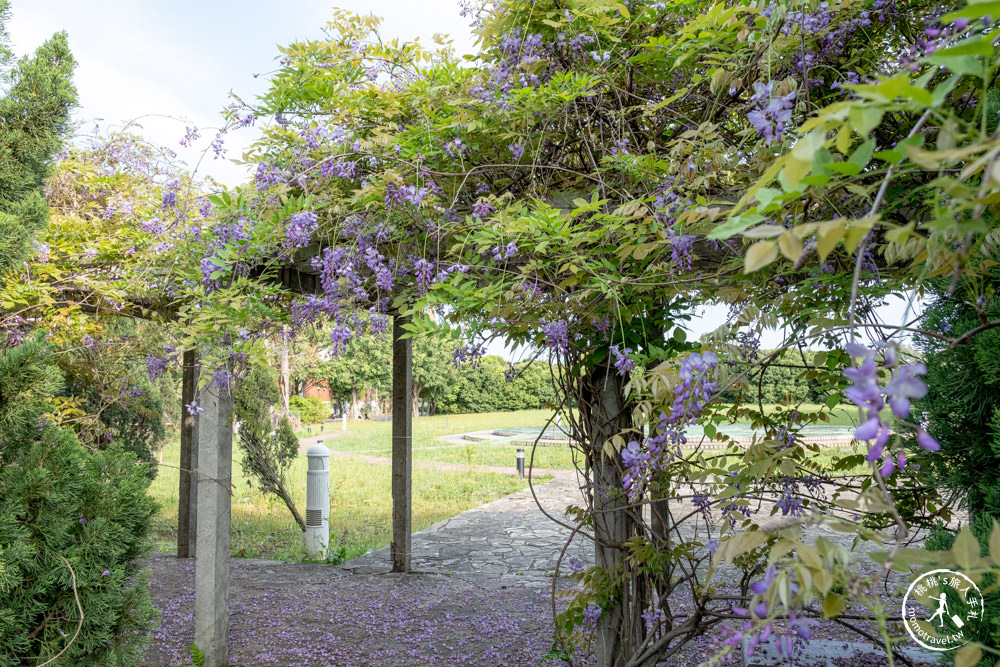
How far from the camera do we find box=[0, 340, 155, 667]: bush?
2.14m

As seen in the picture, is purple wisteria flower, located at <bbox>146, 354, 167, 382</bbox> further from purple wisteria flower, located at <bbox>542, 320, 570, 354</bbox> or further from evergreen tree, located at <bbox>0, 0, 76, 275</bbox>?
purple wisteria flower, located at <bbox>542, 320, 570, 354</bbox>

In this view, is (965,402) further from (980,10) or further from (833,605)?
(980,10)

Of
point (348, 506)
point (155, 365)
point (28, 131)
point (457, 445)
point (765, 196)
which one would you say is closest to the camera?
point (765, 196)

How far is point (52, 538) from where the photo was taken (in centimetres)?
224

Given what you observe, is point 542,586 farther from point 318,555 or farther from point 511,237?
point 511,237

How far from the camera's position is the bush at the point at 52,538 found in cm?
214

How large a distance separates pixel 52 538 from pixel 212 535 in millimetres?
1486

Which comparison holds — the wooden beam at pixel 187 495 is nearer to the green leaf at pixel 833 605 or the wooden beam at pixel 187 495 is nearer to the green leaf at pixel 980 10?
the green leaf at pixel 833 605

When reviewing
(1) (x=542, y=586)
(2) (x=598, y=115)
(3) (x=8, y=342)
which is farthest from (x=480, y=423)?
(2) (x=598, y=115)

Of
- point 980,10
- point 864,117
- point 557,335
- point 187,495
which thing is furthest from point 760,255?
point 187,495

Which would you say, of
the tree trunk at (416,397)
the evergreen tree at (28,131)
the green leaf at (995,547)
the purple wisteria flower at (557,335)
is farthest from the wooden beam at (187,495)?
the tree trunk at (416,397)

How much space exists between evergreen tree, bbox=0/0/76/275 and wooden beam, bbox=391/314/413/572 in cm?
293

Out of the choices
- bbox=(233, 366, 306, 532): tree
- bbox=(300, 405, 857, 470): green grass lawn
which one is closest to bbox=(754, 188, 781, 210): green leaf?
bbox=(233, 366, 306, 532): tree

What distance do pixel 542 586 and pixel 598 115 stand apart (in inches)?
166
